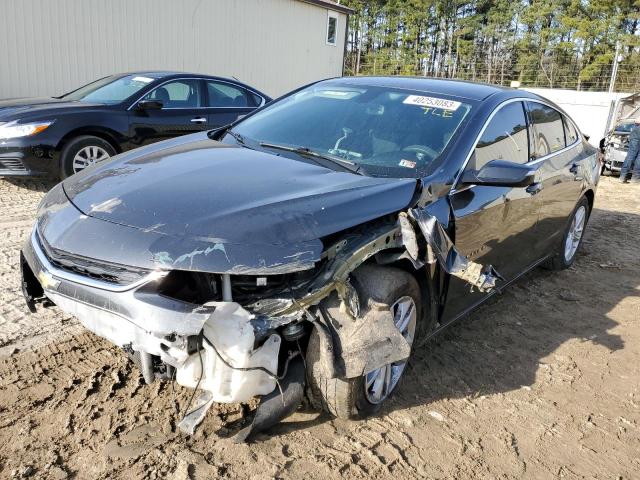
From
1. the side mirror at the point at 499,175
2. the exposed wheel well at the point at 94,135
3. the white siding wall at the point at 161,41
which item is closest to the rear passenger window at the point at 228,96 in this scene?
the exposed wheel well at the point at 94,135

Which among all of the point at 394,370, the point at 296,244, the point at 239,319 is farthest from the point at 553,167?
the point at 239,319

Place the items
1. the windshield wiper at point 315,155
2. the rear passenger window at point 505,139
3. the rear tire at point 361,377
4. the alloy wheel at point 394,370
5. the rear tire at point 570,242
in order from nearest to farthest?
the rear tire at point 361,377
the alloy wheel at point 394,370
the windshield wiper at point 315,155
the rear passenger window at point 505,139
the rear tire at point 570,242

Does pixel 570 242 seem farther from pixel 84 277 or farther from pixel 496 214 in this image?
pixel 84 277

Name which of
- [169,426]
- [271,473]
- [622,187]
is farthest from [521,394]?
[622,187]

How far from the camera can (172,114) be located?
760 centimetres

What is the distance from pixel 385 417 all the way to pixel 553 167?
2572 mm

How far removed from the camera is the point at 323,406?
2.77 m

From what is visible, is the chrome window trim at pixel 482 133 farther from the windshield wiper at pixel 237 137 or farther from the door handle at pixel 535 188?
the windshield wiper at pixel 237 137

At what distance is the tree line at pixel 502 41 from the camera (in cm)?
3478

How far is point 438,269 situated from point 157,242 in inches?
62.3

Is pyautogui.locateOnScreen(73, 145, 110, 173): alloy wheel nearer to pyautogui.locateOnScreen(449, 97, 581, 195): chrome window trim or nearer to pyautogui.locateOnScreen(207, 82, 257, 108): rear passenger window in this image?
pyautogui.locateOnScreen(207, 82, 257, 108): rear passenger window

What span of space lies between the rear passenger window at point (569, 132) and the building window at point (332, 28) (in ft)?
60.6

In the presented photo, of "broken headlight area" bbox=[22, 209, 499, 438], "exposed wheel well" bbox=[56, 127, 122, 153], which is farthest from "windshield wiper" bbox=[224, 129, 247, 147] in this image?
"exposed wheel well" bbox=[56, 127, 122, 153]

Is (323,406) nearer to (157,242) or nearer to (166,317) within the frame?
(166,317)
